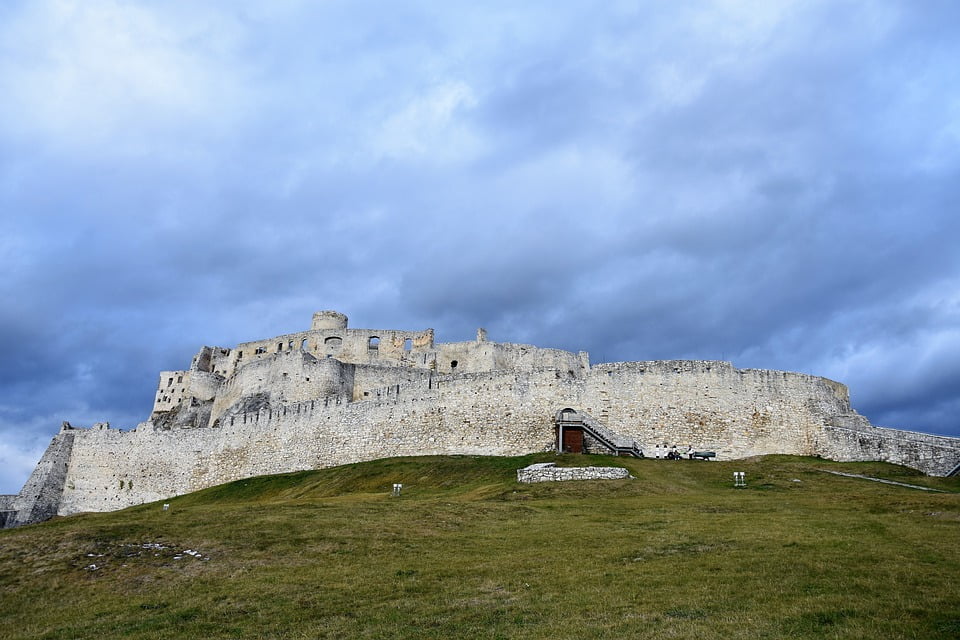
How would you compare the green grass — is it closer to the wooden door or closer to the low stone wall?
the low stone wall

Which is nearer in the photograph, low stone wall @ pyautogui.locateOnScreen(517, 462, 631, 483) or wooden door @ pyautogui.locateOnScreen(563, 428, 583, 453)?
low stone wall @ pyautogui.locateOnScreen(517, 462, 631, 483)

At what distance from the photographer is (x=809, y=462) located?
44.6 metres

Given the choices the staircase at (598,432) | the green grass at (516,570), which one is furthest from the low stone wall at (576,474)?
the staircase at (598,432)

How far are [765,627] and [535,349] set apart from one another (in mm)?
68564

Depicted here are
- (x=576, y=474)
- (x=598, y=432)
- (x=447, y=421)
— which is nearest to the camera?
(x=576, y=474)

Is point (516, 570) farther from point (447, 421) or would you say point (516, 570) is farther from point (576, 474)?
point (447, 421)

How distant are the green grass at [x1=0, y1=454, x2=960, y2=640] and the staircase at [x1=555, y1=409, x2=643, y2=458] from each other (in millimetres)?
15063

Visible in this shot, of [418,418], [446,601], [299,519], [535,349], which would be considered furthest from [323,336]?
[446,601]

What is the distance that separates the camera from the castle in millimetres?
48875

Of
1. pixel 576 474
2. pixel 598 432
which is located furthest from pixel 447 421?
pixel 576 474

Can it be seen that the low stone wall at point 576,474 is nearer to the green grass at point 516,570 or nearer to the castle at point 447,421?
the green grass at point 516,570

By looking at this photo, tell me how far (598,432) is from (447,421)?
11.5m

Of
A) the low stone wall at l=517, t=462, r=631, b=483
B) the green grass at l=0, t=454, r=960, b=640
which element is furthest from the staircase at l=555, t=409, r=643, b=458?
the green grass at l=0, t=454, r=960, b=640

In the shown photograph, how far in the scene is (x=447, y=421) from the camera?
54.2m
